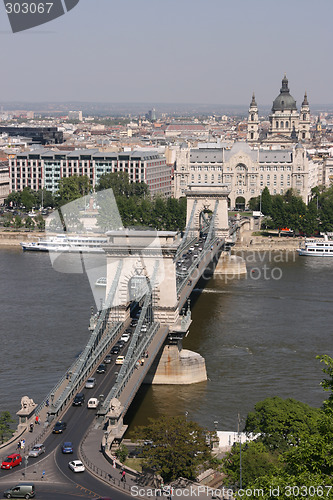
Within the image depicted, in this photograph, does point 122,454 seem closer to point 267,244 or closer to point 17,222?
point 267,244

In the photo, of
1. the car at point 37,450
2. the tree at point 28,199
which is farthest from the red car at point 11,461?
the tree at point 28,199

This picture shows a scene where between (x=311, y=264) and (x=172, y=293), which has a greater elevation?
(x=172, y=293)

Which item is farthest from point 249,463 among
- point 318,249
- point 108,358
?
point 318,249

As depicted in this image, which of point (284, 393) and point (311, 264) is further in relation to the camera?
point (311, 264)

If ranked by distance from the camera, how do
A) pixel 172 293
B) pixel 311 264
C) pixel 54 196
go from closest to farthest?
pixel 172 293 < pixel 311 264 < pixel 54 196

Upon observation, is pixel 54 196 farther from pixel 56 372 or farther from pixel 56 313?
pixel 56 372

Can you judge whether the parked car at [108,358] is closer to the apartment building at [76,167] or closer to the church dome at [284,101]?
the apartment building at [76,167]

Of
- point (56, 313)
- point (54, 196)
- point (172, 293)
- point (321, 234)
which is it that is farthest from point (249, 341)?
point (54, 196)
